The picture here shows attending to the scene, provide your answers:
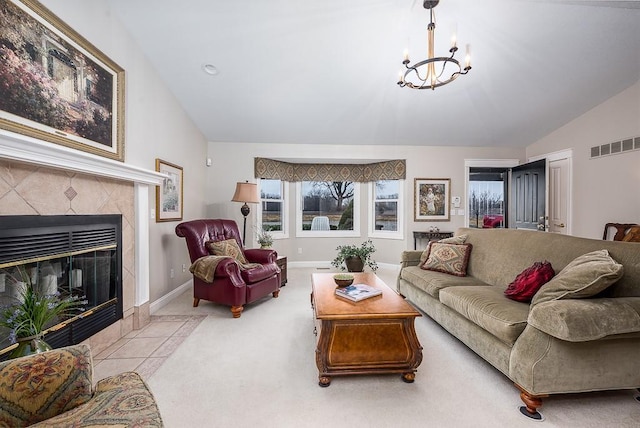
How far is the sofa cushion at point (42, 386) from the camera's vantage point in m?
0.95

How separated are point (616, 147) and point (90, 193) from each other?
6.04 meters

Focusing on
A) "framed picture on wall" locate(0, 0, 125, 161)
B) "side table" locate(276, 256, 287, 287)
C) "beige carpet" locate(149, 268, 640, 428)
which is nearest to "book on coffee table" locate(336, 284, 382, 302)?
"beige carpet" locate(149, 268, 640, 428)

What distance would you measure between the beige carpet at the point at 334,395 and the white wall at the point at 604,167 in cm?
312

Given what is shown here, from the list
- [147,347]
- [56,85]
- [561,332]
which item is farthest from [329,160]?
[561,332]

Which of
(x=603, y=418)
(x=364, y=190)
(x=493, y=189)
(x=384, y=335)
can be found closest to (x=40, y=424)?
(x=384, y=335)

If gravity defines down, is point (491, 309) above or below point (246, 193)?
below

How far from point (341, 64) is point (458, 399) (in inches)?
129

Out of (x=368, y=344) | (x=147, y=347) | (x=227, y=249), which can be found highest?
(x=227, y=249)

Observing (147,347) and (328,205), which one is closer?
(147,347)

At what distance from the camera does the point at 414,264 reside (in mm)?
3418

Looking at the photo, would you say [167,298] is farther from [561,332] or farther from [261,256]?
[561,332]

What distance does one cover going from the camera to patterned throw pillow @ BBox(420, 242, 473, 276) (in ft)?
9.66

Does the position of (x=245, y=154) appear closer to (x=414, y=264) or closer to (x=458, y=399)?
(x=414, y=264)

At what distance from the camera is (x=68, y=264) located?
2055mm
